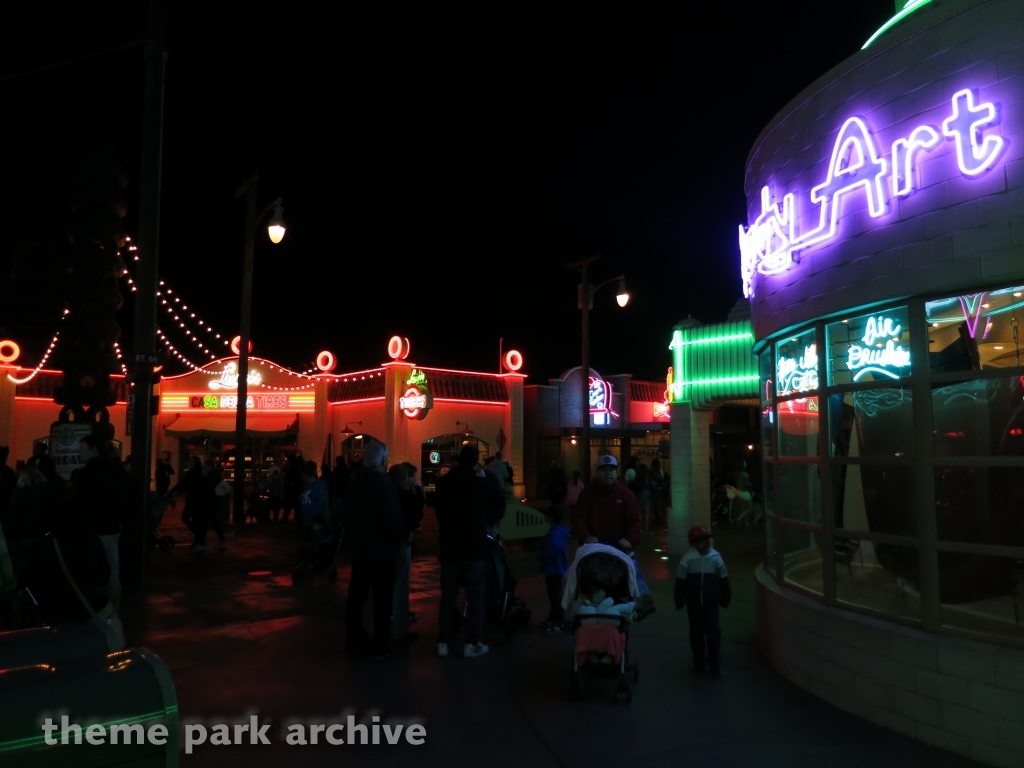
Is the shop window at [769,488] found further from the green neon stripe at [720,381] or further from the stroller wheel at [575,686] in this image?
the green neon stripe at [720,381]

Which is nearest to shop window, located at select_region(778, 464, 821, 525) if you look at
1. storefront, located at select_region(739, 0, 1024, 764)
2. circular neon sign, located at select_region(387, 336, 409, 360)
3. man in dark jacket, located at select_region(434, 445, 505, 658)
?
storefront, located at select_region(739, 0, 1024, 764)

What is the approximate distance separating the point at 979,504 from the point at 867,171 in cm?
244

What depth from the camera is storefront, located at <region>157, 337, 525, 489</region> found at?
2489 cm

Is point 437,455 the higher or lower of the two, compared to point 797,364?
lower

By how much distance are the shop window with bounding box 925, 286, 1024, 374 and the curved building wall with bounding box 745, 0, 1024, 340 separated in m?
0.28

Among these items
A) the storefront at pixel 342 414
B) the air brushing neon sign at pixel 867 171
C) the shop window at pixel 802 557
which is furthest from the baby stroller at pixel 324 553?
the storefront at pixel 342 414

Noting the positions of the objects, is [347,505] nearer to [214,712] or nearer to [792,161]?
[214,712]

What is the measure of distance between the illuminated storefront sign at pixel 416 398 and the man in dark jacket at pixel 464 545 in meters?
16.6

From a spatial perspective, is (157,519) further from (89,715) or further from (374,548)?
(89,715)

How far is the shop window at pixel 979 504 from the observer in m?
5.03

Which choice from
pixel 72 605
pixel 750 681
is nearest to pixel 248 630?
pixel 72 605

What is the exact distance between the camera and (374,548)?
681cm

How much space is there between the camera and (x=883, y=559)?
226 inches

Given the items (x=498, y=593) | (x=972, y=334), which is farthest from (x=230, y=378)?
(x=972, y=334)
